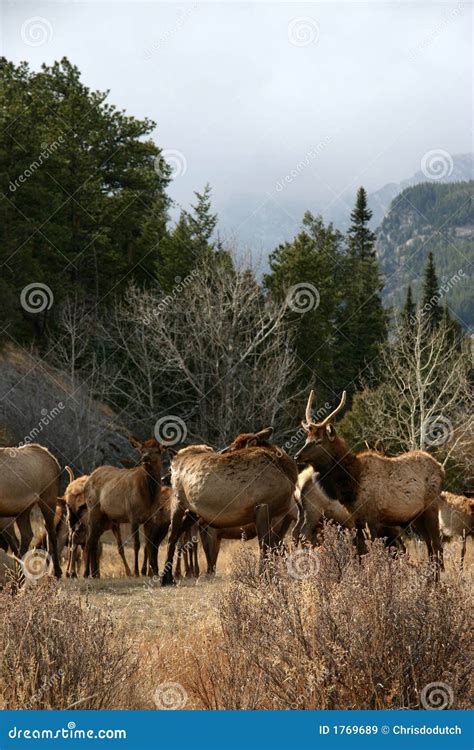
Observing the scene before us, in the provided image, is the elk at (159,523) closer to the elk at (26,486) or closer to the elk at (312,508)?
the elk at (26,486)

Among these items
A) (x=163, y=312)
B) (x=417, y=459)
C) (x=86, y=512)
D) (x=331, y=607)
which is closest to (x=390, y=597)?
(x=331, y=607)

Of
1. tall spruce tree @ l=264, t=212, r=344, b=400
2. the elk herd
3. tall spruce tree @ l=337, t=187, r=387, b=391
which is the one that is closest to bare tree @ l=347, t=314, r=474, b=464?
tall spruce tree @ l=264, t=212, r=344, b=400

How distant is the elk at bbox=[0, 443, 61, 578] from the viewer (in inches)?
560

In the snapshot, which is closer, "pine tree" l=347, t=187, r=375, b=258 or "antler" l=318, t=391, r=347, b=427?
"antler" l=318, t=391, r=347, b=427

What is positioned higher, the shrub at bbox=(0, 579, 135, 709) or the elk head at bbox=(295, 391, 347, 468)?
the elk head at bbox=(295, 391, 347, 468)

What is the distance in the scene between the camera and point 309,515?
13641 millimetres

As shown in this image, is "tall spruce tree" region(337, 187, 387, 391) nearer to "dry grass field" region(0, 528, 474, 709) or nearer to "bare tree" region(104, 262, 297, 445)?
"bare tree" region(104, 262, 297, 445)

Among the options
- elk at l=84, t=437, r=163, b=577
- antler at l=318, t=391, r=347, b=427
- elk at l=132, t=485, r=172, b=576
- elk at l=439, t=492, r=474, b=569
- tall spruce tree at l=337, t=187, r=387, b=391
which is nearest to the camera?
antler at l=318, t=391, r=347, b=427

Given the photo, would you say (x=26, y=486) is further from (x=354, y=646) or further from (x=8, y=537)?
(x=354, y=646)

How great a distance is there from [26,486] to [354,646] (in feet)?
28.0

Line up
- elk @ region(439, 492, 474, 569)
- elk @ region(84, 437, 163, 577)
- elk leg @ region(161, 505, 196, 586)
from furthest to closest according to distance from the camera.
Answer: elk @ region(439, 492, 474, 569), elk @ region(84, 437, 163, 577), elk leg @ region(161, 505, 196, 586)

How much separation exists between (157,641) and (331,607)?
2.73 m

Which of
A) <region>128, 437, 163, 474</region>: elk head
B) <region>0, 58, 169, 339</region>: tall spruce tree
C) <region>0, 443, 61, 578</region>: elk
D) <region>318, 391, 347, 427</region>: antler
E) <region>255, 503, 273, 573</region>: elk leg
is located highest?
<region>0, 58, 169, 339</region>: tall spruce tree

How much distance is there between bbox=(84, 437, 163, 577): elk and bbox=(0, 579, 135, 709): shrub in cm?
903
